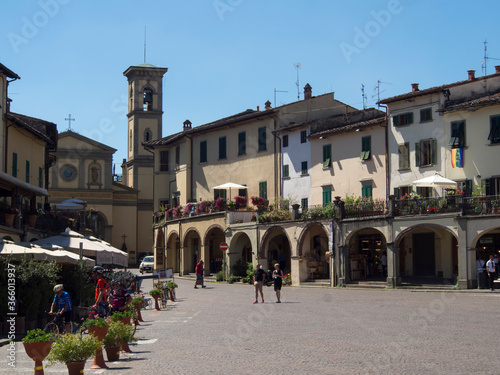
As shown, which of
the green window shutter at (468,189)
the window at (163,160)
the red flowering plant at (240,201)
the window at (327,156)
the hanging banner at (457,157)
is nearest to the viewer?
the green window shutter at (468,189)

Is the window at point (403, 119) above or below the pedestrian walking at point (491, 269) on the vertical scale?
above

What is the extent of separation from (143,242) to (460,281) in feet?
160

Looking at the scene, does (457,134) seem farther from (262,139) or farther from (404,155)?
(262,139)

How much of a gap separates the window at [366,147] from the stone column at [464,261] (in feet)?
30.6

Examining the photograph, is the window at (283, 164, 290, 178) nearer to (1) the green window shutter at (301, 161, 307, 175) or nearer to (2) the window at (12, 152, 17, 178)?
(1) the green window shutter at (301, 161, 307, 175)

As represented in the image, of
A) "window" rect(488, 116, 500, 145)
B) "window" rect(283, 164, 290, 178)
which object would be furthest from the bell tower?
"window" rect(488, 116, 500, 145)

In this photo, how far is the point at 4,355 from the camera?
1465 cm

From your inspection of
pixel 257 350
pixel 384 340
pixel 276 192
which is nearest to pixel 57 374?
pixel 257 350

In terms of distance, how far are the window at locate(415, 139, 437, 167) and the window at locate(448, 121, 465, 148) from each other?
1.12 m

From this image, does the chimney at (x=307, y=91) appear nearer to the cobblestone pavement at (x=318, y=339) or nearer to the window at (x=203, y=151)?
the window at (x=203, y=151)

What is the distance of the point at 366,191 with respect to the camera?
42.2 m

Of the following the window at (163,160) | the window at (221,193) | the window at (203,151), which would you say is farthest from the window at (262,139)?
the window at (163,160)

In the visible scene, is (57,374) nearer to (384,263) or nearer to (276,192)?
(384,263)

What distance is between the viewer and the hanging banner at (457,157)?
1448 inches
